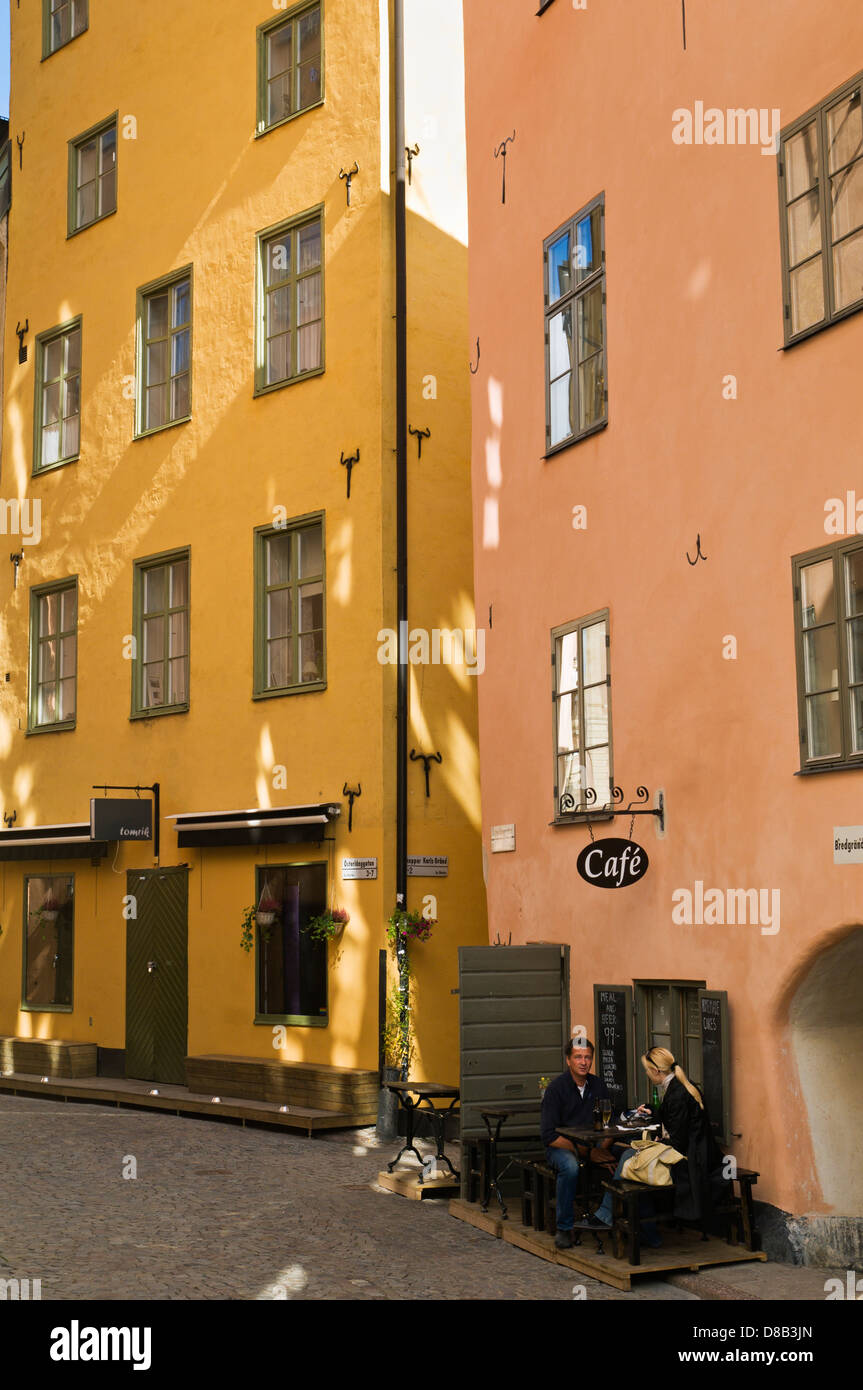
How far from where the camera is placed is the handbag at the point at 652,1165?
9375 millimetres

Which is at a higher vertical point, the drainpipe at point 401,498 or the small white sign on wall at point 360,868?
the drainpipe at point 401,498

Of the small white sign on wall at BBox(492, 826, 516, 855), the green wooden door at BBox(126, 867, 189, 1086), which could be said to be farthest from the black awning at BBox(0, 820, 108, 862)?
the small white sign on wall at BBox(492, 826, 516, 855)

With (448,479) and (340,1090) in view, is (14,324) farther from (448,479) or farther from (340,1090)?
(340,1090)

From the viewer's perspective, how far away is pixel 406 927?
15.6 m

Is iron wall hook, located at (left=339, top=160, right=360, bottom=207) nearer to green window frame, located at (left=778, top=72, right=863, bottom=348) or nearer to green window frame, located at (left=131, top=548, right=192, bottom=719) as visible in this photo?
green window frame, located at (left=131, top=548, right=192, bottom=719)

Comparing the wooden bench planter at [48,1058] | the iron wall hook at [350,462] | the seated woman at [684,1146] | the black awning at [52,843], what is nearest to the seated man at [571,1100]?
the seated woman at [684,1146]

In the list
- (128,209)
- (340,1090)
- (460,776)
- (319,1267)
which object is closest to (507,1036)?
(319,1267)

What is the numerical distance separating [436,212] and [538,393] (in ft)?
15.4

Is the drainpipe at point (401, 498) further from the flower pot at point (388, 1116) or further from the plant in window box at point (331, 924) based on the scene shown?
the plant in window box at point (331, 924)

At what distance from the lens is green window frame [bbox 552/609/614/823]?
1189 centimetres

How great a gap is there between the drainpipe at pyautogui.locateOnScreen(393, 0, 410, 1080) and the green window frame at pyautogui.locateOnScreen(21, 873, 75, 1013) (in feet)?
19.7

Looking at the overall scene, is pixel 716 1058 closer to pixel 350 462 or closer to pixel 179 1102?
pixel 179 1102

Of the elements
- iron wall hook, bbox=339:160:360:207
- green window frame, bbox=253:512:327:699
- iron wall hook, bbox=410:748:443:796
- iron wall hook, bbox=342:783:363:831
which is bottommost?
iron wall hook, bbox=342:783:363:831

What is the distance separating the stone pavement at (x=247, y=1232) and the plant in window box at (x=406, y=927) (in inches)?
72.2
